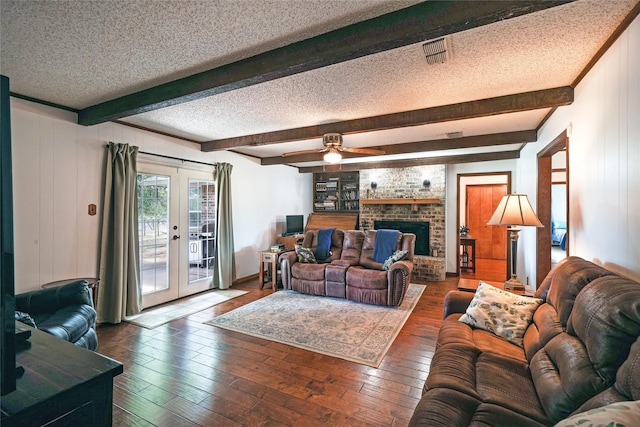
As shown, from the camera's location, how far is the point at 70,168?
325 centimetres

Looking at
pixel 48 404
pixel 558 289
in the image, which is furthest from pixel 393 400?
pixel 48 404

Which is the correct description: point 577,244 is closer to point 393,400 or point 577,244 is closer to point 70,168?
point 393,400

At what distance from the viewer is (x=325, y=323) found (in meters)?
3.54

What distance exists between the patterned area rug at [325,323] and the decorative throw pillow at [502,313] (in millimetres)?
967

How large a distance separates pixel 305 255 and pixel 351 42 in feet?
12.2

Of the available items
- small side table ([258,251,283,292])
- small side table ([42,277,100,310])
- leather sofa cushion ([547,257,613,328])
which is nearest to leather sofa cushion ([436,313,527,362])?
leather sofa cushion ([547,257,613,328])

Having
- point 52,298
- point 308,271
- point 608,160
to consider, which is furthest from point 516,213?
point 52,298

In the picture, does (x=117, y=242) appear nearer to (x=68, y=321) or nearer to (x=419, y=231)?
(x=68, y=321)

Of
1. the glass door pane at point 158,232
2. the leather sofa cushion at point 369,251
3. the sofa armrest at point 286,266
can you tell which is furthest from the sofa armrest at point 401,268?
the glass door pane at point 158,232

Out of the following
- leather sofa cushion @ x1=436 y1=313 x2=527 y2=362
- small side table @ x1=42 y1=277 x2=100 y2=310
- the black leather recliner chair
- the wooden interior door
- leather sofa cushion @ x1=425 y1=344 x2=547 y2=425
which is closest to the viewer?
leather sofa cushion @ x1=425 y1=344 x2=547 y2=425

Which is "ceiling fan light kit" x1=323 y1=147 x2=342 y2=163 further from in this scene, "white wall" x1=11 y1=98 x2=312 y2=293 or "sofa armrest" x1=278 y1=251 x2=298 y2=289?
"white wall" x1=11 y1=98 x2=312 y2=293

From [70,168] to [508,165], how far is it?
695 cm

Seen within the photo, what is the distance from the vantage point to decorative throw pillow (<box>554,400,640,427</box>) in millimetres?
776

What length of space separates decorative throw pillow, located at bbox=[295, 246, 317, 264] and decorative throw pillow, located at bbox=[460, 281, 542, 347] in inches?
116
